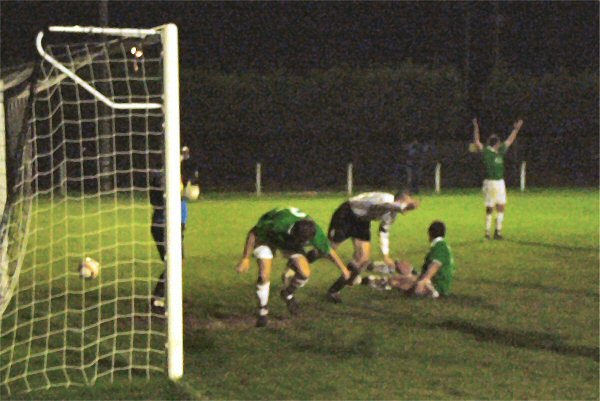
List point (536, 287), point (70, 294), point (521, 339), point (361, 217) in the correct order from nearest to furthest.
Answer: point (521, 339) → point (361, 217) → point (70, 294) → point (536, 287)

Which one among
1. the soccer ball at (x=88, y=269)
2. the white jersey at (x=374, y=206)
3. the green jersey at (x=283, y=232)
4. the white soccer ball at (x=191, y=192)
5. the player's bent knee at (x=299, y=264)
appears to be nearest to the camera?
the green jersey at (x=283, y=232)

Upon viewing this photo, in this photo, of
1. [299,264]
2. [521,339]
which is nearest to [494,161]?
[299,264]

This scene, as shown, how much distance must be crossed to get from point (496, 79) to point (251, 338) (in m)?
33.8

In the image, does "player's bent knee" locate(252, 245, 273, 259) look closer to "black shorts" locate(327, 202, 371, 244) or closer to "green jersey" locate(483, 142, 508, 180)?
"black shorts" locate(327, 202, 371, 244)

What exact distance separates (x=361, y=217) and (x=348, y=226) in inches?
7.9

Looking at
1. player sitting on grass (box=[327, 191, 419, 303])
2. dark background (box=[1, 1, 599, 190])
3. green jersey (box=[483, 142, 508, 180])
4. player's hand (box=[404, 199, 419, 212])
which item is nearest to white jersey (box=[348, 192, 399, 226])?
player sitting on grass (box=[327, 191, 419, 303])

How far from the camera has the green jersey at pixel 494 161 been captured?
1810 centimetres

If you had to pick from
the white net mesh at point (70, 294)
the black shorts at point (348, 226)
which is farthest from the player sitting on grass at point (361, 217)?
A: the white net mesh at point (70, 294)

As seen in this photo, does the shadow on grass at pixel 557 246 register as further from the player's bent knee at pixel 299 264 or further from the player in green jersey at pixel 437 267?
the player's bent knee at pixel 299 264

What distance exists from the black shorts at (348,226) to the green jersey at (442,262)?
2.71 ft

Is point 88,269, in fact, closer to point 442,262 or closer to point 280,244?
point 280,244

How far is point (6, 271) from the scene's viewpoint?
33.9 ft

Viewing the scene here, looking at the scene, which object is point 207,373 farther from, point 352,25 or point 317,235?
point 352,25

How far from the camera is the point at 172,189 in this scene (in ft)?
25.7
